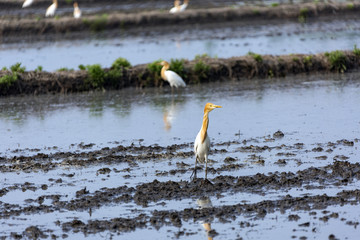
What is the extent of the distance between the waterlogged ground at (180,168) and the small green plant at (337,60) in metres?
2.84

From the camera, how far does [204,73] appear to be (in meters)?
22.3

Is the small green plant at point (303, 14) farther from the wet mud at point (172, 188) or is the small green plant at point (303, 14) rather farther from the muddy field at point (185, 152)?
the wet mud at point (172, 188)

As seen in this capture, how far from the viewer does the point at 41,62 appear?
28719mm

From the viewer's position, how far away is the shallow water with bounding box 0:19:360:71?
94.1 feet

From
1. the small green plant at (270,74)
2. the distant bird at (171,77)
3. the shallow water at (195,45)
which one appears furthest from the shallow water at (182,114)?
the shallow water at (195,45)

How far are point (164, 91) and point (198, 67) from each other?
4.94 ft

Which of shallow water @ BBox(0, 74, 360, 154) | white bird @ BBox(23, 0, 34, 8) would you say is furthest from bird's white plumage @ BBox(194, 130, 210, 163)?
white bird @ BBox(23, 0, 34, 8)

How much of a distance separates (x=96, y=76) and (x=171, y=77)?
2.70 meters

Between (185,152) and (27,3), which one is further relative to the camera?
(27,3)

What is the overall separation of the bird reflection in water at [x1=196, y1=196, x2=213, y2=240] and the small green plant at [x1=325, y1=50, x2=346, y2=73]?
1440 cm

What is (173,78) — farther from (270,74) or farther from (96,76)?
(270,74)

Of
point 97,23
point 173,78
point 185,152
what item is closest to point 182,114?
point 173,78

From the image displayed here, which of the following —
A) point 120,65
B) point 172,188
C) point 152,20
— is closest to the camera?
point 172,188

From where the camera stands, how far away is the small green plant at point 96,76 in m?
21.3
